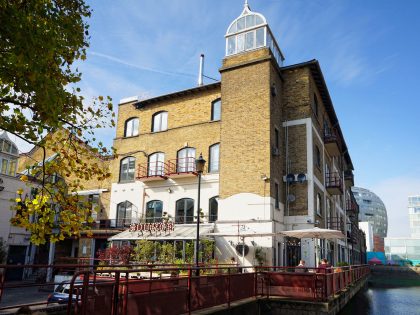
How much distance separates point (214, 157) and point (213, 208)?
3295mm

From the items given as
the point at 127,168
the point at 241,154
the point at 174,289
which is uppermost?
the point at 127,168

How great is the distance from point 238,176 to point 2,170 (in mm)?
18167

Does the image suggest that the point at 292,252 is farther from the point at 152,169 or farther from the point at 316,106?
the point at 152,169

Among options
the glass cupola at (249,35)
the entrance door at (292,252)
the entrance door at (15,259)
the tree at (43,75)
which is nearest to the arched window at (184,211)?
the entrance door at (292,252)

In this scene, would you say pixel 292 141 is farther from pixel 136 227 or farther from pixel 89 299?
pixel 89 299

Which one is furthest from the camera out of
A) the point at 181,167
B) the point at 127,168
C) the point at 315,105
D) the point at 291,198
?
the point at 127,168

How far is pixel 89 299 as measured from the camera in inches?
267

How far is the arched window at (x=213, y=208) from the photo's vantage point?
76.9ft

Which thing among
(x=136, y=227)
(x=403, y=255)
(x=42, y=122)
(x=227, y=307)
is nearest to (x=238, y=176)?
(x=136, y=227)

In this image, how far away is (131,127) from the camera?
29422mm

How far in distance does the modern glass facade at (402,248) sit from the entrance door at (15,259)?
375 ft

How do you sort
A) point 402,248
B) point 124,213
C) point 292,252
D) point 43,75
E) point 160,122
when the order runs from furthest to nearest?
1. point 402,248
2. point 160,122
3. point 124,213
4. point 292,252
5. point 43,75

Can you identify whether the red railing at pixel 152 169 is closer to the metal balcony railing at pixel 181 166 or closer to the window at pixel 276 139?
the metal balcony railing at pixel 181 166

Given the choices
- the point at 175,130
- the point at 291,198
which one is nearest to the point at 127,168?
the point at 175,130
